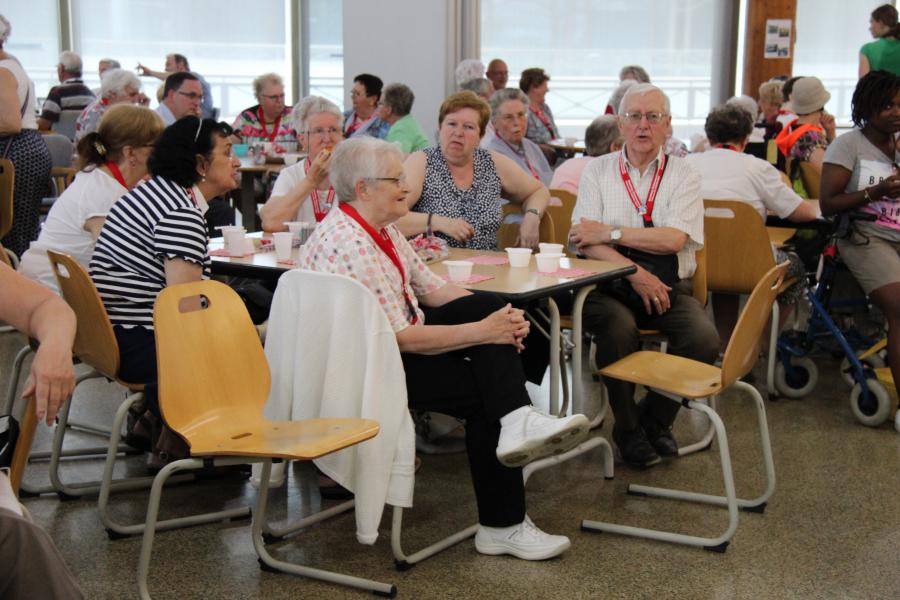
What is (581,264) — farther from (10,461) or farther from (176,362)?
(10,461)

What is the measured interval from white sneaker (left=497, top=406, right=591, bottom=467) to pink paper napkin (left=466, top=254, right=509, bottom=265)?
0.92 m

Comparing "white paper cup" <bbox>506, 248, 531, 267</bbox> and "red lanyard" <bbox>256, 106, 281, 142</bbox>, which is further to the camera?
"red lanyard" <bbox>256, 106, 281, 142</bbox>

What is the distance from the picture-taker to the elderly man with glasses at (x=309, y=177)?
3977 millimetres

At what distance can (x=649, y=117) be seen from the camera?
378 cm

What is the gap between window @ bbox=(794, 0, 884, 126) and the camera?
10.7 metres

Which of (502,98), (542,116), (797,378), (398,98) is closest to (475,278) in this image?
(797,378)

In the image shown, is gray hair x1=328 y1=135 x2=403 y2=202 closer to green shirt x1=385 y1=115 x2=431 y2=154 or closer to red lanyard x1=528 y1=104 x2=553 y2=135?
green shirt x1=385 y1=115 x2=431 y2=154

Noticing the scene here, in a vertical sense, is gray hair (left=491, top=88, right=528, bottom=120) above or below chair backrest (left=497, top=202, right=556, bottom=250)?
above

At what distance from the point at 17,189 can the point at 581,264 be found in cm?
370

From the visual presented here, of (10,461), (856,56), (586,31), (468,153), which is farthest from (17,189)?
(856,56)

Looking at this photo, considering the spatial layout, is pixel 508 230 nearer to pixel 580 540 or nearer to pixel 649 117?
pixel 649 117

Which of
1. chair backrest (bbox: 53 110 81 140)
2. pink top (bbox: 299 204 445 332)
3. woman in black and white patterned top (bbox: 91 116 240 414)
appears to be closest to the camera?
pink top (bbox: 299 204 445 332)

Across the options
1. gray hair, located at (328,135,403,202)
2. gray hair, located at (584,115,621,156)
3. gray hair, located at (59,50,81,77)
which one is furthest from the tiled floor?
gray hair, located at (59,50,81,77)

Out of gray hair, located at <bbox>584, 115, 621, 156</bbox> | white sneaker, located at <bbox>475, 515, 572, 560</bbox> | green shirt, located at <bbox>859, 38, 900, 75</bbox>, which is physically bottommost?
white sneaker, located at <bbox>475, 515, 572, 560</bbox>
